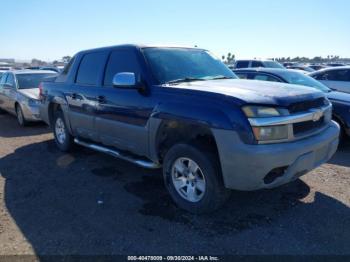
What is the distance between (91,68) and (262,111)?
3.22 metres

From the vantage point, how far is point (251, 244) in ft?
10.5

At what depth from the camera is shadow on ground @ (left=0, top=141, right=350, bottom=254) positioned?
3.21 metres

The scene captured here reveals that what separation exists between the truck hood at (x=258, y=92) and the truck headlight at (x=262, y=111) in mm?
56

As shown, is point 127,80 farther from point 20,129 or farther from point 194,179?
point 20,129

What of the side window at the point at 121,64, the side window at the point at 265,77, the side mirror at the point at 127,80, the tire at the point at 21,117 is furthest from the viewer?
the tire at the point at 21,117

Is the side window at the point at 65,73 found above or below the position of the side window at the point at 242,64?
above

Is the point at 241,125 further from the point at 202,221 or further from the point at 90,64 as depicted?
the point at 90,64

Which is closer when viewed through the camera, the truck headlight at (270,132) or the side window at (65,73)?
the truck headlight at (270,132)

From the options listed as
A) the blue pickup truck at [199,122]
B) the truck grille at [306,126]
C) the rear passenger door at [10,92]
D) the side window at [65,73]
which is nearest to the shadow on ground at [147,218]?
the blue pickup truck at [199,122]

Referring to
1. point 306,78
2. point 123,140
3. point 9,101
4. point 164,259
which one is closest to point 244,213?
point 164,259

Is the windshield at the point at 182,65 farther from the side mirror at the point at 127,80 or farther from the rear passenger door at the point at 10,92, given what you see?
the rear passenger door at the point at 10,92

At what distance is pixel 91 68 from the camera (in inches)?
214

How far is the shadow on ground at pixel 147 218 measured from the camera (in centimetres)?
321

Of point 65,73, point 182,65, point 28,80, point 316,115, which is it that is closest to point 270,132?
point 316,115
